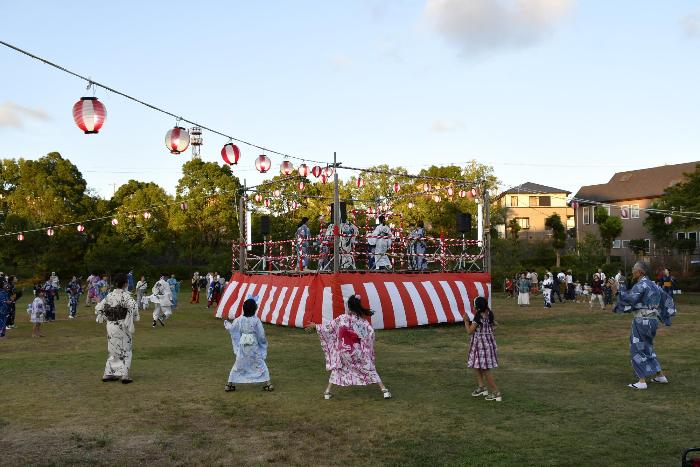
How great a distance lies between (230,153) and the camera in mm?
16391

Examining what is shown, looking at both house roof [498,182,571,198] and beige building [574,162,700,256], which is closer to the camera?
beige building [574,162,700,256]

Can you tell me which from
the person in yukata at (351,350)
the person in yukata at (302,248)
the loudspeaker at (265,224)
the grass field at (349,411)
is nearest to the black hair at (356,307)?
the person in yukata at (351,350)

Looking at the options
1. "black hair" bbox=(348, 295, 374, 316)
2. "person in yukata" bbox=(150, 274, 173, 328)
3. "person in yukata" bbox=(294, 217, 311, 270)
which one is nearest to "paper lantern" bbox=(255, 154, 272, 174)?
"person in yukata" bbox=(294, 217, 311, 270)

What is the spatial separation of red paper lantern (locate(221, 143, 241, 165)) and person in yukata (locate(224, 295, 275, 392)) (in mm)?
7602

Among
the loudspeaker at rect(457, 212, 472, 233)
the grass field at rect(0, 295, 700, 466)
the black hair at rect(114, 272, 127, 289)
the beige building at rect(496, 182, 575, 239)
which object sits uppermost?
the beige building at rect(496, 182, 575, 239)

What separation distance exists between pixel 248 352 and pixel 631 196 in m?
57.0

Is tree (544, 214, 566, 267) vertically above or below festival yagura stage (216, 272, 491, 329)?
above

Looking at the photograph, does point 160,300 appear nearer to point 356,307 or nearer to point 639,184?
point 356,307

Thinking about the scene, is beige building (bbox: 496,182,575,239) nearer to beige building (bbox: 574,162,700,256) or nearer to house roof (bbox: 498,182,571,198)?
house roof (bbox: 498,182,571,198)

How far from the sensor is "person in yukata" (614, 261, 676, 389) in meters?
9.58

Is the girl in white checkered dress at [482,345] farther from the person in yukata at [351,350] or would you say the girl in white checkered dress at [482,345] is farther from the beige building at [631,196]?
the beige building at [631,196]

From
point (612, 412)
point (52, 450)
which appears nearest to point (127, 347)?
point (52, 450)

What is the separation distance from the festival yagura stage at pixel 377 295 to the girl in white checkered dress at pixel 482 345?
7337 mm

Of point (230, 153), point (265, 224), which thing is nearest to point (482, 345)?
point (230, 153)
